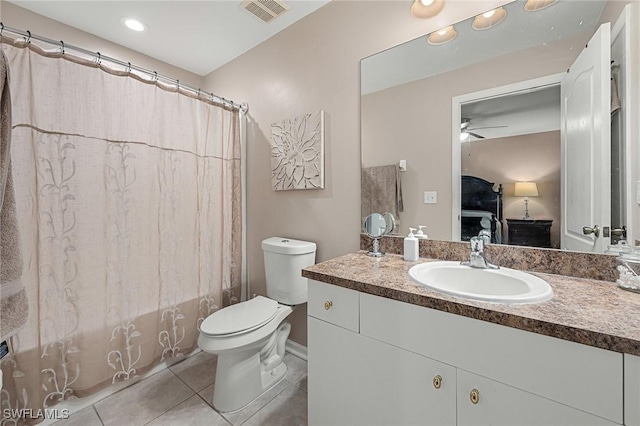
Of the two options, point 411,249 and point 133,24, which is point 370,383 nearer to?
point 411,249

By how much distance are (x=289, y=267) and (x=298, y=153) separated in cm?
78

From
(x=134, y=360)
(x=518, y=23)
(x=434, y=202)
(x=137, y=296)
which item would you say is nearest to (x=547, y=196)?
(x=434, y=202)

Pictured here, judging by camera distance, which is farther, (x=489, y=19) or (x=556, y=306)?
(x=489, y=19)

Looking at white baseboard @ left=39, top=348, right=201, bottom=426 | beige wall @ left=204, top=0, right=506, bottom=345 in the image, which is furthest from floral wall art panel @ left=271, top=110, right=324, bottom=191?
white baseboard @ left=39, top=348, right=201, bottom=426

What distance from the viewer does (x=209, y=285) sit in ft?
6.50

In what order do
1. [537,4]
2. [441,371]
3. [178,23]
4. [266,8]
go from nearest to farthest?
[441,371] → [537,4] → [266,8] → [178,23]

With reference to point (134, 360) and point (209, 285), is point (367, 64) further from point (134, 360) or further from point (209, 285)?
point (134, 360)

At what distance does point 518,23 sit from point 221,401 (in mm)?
2337

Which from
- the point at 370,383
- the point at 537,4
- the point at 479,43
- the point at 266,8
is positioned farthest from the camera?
the point at 266,8

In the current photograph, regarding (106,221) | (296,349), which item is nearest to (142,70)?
(106,221)

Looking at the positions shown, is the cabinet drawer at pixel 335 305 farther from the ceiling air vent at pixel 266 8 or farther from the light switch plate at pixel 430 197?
the ceiling air vent at pixel 266 8

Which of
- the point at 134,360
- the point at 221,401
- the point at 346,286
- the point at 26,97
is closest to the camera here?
the point at 346,286

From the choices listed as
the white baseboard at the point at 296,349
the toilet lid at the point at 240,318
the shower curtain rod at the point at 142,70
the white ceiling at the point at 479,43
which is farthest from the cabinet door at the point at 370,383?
the shower curtain rod at the point at 142,70

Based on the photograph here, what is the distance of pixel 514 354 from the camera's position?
71 cm
